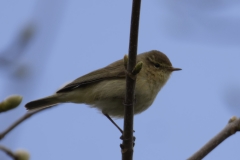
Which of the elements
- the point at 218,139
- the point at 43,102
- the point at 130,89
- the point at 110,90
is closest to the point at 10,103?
the point at 130,89

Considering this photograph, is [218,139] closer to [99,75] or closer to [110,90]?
[110,90]

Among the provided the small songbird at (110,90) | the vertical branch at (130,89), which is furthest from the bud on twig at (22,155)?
the small songbird at (110,90)

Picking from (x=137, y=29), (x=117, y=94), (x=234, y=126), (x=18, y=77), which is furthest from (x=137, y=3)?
(x=117, y=94)

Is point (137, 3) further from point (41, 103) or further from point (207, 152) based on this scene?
point (41, 103)

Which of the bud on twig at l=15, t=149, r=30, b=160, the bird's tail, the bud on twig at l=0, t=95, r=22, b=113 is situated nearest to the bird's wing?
the bird's tail

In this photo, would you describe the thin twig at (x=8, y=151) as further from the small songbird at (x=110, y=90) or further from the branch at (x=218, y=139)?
the small songbird at (x=110, y=90)

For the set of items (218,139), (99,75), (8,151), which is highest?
(99,75)
